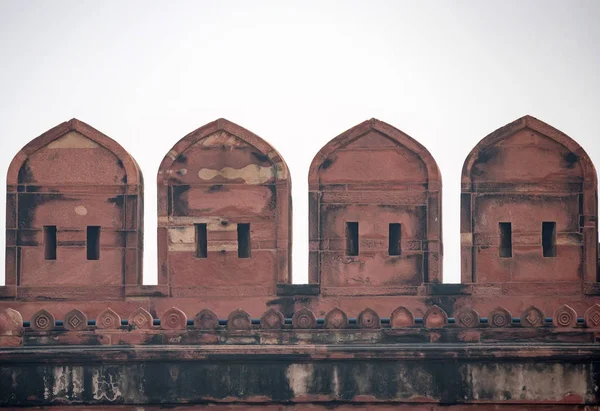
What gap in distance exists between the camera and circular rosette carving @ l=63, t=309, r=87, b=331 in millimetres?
31266

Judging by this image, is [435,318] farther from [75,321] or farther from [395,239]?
[75,321]

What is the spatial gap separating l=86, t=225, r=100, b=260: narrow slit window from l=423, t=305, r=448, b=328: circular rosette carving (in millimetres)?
5050

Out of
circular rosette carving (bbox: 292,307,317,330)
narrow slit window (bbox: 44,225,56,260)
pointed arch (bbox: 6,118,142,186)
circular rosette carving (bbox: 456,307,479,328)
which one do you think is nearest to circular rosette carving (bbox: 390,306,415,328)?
circular rosette carving (bbox: 456,307,479,328)

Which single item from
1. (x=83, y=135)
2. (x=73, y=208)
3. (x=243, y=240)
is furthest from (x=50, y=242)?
(x=243, y=240)

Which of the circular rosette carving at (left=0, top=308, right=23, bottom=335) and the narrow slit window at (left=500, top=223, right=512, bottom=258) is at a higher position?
the narrow slit window at (left=500, top=223, right=512, bottom=258)

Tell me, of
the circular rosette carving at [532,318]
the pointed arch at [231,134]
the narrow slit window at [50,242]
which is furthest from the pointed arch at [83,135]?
the circular rosette carving at [532,318]

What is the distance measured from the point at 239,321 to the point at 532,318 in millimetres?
3915

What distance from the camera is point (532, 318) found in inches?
1217

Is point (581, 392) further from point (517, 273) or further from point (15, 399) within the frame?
point (15, 399)

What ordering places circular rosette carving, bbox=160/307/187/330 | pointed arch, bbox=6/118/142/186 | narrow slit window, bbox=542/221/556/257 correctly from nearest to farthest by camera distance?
circular rosette carving, bbox=160/307/187/330
narrow slit window, bbox=542/221/556/257
pointed arch, bbox=6/118/142/186

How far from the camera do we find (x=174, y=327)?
102 feet

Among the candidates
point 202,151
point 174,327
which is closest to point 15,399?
point 174,327

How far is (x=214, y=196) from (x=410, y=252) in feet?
9.50

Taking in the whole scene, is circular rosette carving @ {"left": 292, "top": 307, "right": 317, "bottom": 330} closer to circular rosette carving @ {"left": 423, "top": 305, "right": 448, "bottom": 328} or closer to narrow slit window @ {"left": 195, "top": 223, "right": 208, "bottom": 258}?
circular rosette carving @ {"left": 423, "top": 305, "right": 448, "bottom": 328}
